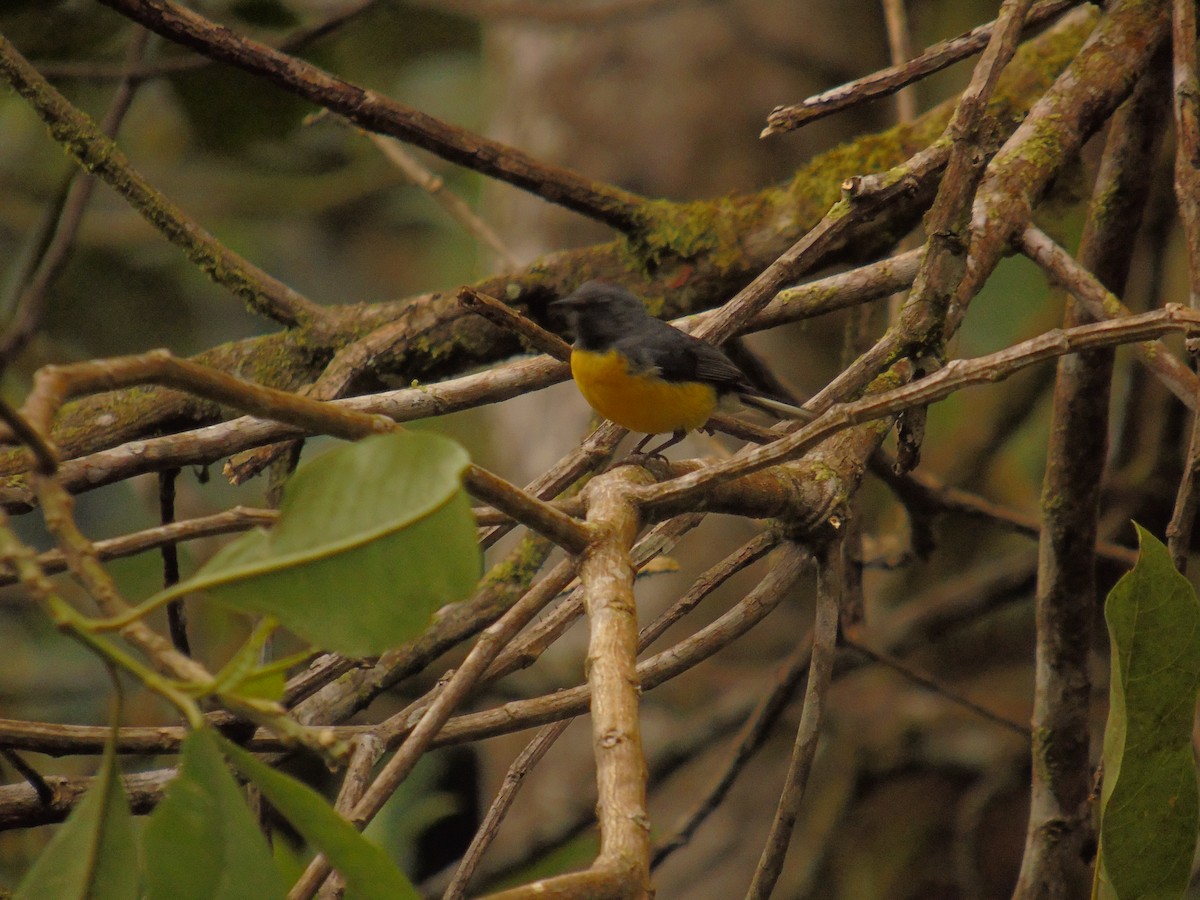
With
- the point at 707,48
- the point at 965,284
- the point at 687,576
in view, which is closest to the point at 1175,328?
the point at 965,284

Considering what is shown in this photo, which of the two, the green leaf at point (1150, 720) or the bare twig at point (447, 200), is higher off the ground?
the bare twig at point (447, 200)

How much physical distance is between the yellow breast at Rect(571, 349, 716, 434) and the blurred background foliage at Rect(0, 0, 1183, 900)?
3.24ft

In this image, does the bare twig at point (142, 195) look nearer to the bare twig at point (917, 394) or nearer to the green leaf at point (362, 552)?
the bare twig at point (917, 394)

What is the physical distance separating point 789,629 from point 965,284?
3276 millimetres

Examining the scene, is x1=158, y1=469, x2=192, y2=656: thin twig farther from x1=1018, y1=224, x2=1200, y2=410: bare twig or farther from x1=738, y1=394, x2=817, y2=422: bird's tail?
x1=1018, y1=224, x2=1200, y2=410: bare twig

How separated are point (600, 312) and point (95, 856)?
2.01 metres

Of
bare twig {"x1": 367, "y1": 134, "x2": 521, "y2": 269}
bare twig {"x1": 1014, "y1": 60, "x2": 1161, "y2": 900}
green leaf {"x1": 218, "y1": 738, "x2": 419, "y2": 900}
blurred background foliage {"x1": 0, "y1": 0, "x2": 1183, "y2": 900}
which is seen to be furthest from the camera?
blurred background foliage {"x1": 0, "y1": 0, "x2": 1183, "y2": 900}

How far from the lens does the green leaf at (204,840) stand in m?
1.08

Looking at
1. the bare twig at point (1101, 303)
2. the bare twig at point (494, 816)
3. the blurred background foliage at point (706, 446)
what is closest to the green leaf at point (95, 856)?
the bare twig at point (494, 816)

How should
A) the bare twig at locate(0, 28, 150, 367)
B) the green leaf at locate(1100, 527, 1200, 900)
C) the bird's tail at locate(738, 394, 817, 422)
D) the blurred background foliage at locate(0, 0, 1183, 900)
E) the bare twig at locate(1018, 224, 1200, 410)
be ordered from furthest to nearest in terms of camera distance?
the blurred background foliage at locate(0, 0, 1183, 900), the bird's tail at locate(738, 394, 817, 422), the bare twig at locate(0, 28, 150, 367), the bare twig at locate(1018, 224, 1200, 410), the green leaf at locate(1100, 527, 1200, 900)

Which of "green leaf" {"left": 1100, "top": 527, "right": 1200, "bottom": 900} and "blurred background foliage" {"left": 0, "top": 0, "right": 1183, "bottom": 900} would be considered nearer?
"green leaf" {"left": 1100, "top": 527, "right": 1200, "bottom": 900}

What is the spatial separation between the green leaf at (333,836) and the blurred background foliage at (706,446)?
296 cm

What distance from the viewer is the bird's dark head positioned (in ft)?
9.34

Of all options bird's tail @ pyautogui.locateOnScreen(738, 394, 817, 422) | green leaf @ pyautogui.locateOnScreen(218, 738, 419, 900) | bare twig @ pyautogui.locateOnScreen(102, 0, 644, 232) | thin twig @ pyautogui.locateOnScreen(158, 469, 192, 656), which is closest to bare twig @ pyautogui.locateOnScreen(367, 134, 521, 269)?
bird's tail @ pyautogui.locateOnScreen(738, 394, 817, 422)
